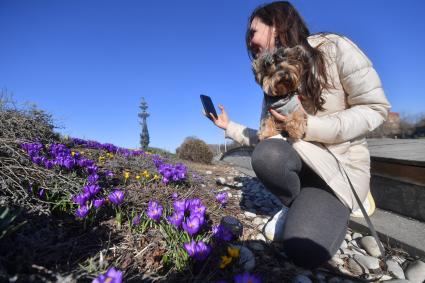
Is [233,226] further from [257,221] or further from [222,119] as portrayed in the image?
[222,119]

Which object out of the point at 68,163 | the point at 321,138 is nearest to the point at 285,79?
the point at 321,138

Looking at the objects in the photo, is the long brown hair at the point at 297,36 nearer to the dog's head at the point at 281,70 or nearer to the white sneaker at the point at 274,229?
the dog's head at the point at 281,70

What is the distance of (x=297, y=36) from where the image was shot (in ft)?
5.97

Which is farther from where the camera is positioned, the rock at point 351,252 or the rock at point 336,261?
the rock at point 351,252

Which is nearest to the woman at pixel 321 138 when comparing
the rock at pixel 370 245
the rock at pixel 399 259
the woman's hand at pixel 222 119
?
the rock at pixel 370 245

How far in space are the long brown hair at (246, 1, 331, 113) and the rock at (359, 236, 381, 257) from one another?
89 centimetres

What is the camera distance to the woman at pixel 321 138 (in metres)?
1.59

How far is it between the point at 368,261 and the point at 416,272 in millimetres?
221

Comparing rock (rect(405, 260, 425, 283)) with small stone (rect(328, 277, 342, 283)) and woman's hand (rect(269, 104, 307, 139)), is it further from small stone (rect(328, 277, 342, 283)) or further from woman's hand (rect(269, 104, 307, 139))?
woman's hand (rect(269, 104, 307, 139))

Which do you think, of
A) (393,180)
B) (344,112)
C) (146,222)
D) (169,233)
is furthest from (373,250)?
(146,222)

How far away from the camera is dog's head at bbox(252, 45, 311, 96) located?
5.16ft

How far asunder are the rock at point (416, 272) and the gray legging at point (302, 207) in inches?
13.7

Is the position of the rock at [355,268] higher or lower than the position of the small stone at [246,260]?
lower

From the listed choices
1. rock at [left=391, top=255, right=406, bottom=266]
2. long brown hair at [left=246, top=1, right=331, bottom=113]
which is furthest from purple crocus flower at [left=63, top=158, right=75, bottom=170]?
rock at [left=391, top=255, right=406, bottom=266]
